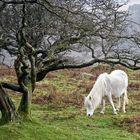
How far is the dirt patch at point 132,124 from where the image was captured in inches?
755

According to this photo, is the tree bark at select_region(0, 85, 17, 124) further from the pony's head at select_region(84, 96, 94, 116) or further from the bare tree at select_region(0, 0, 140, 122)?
the pony's head at select_region(84, 96, 94, 116)

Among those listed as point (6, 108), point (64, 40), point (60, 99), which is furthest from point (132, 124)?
point (60, 99)

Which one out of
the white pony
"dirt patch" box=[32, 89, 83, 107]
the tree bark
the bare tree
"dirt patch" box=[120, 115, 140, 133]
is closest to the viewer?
the bare tree

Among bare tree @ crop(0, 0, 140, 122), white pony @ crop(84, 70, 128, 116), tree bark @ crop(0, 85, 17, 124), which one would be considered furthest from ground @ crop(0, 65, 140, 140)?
bare tree @ crop(0, 0, 140, 122)

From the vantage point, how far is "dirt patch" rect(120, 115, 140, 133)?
755 inches

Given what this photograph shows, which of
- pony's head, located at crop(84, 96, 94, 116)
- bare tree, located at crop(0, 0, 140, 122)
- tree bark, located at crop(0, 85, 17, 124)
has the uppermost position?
bare tree, located at crop(0, 0, 140, 122)

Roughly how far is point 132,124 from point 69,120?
2.72 meters

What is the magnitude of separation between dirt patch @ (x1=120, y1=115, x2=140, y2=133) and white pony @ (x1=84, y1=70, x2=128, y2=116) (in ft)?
6.19

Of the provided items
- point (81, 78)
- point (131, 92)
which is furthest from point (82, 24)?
point (81, 78)

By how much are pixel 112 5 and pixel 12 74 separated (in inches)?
1038

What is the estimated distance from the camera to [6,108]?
1509 centimetres

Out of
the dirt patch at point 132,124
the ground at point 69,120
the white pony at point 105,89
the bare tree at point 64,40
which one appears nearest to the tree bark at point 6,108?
the bare tree at point 64,40

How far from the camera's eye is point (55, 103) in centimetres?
2592

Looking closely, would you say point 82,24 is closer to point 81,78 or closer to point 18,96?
point 18,96
